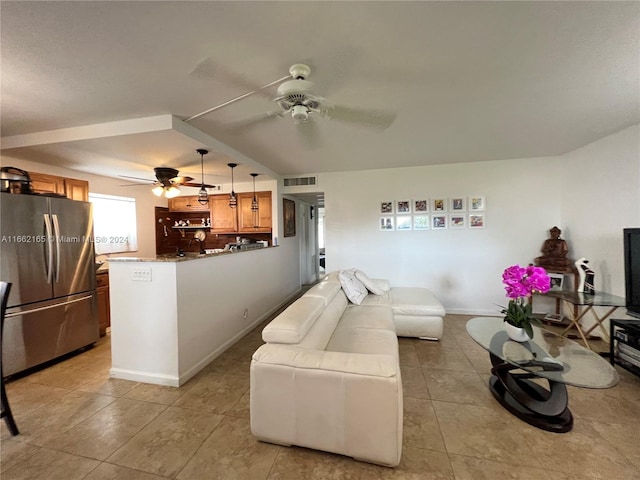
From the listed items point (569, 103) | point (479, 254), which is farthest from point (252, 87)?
point (479, 254)

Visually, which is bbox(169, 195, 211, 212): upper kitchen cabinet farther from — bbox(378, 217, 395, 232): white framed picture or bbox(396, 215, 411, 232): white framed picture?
bbox(396, 215, 411, 232): white framed picture

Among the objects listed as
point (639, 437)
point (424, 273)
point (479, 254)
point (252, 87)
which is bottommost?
point (639, 437)

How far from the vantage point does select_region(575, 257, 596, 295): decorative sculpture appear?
2.93 m

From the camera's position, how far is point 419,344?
3.03 m

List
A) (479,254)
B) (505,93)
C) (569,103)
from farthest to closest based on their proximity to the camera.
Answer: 1. (479,254)
2. (569,103)
3. (505,93)

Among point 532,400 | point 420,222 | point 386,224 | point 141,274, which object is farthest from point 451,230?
point 141,274

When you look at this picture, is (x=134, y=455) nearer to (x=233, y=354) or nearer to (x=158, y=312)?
(x=158, y=312)

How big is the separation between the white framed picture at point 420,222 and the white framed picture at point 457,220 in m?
0.38

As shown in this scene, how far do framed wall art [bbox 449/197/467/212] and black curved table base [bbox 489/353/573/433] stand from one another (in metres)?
2.66

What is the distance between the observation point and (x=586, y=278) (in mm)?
2977

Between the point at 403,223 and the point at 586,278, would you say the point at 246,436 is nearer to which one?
the point at 403,223

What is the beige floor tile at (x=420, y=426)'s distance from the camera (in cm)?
161

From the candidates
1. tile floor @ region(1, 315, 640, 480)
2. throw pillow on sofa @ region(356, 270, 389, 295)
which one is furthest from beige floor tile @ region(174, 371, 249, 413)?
throw pillow on sofa @ region(356, 270, 389, 295)

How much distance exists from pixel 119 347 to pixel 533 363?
353 cm
